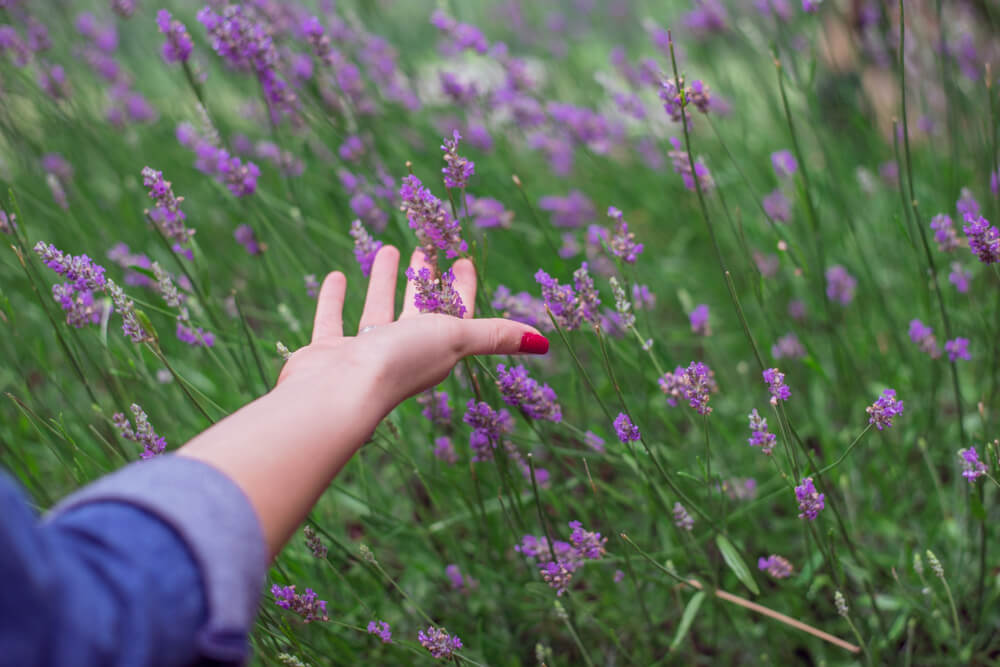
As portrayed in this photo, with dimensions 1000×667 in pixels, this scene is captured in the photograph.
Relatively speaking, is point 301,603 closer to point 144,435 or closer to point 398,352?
point 144,435

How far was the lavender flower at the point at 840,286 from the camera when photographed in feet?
6.41

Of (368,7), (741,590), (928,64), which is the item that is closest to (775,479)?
(741,590)

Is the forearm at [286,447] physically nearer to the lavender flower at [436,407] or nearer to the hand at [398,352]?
the hand at [398,352]

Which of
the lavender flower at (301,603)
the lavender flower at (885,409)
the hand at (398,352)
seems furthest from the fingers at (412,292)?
the lavender flower at (885,409)

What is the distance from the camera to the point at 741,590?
161cm

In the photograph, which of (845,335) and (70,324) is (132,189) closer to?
(70,324)

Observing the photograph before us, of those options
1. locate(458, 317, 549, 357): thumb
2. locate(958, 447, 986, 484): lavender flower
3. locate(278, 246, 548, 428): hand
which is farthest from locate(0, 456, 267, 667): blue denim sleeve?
locate(958, 447, 986, 484): lavender flower

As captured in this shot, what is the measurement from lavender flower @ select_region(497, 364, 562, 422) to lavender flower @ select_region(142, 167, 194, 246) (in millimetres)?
649

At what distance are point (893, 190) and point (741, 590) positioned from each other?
1.54 meters

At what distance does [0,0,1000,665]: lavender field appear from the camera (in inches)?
51.1

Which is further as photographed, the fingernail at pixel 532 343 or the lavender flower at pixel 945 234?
the lavender flower at pixel 945 234

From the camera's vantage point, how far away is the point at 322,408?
82 centimetres

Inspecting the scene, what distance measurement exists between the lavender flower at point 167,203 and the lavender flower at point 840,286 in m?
1.60

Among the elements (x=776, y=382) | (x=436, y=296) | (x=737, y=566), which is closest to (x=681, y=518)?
(x=737, y=566)
